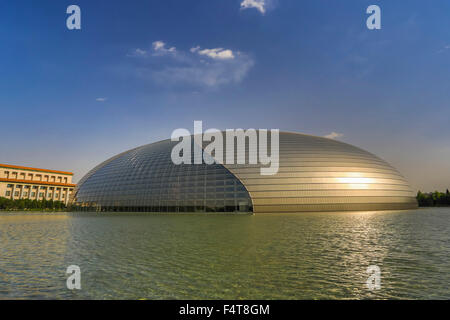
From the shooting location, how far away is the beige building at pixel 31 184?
94812mm

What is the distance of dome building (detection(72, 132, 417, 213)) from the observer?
1486 inches

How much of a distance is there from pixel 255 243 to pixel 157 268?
17.4ft

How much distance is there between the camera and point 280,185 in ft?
125

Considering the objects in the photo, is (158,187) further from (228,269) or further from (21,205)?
(21,205)

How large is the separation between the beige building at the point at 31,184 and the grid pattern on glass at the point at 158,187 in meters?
57.9

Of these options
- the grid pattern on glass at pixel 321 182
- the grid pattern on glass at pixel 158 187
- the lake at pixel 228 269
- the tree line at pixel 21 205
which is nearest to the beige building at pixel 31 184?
the tree line at pixel 21 205

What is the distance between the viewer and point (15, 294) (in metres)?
5.70

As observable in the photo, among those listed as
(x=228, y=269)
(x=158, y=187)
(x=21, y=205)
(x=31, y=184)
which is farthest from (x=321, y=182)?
(x=31, y=184)

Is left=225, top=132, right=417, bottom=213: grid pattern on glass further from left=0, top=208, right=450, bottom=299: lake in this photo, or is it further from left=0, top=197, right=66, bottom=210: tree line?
left=0, top=197, right=66, bottom=210: tree line

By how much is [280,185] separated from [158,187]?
817 inches

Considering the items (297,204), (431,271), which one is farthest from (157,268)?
(297,204)

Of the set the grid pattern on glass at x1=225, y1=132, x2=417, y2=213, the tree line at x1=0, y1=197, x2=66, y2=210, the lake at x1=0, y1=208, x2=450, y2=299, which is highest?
the grid pattern on glass at x1=225, y1=132, x2=417, y2=213

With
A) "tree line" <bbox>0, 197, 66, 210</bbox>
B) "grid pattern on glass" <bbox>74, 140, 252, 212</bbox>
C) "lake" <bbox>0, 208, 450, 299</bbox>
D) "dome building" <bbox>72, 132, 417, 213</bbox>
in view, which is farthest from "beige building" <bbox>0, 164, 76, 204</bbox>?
"lake" <bbox>0, 208, 450, 299</bbox>
